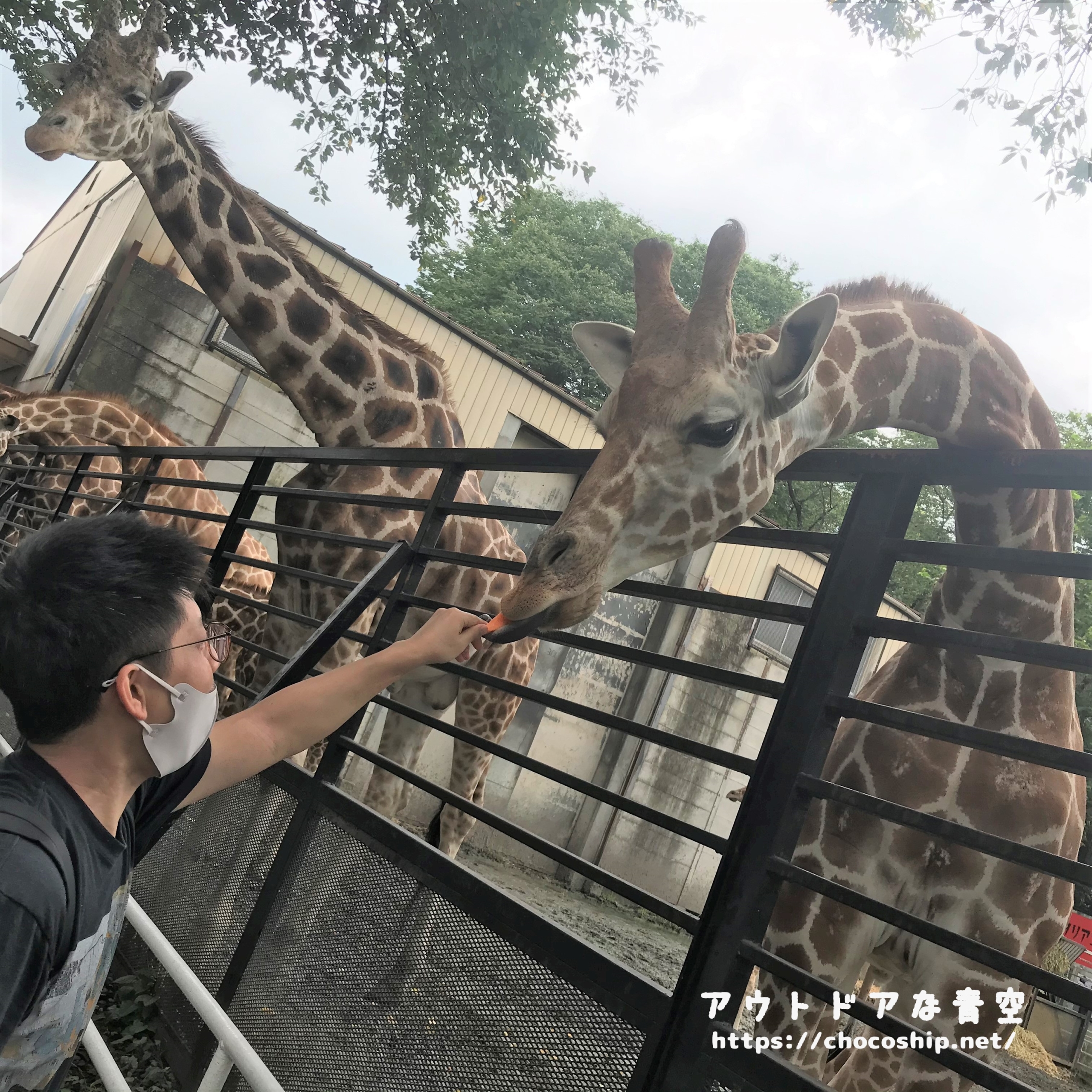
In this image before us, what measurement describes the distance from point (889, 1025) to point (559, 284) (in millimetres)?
24533

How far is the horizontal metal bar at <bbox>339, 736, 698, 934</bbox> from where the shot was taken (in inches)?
68.5

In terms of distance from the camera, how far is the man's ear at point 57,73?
4.77 meters

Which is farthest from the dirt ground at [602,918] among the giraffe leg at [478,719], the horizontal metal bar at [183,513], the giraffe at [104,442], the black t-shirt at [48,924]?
the black t-shirt at [48,924]

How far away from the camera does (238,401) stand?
32.1 feet

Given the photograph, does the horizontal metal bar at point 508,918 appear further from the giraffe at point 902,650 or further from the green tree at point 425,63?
the green tree at point 425,63

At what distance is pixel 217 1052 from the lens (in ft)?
6.15

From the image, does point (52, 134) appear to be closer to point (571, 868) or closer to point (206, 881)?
point (206, 881)

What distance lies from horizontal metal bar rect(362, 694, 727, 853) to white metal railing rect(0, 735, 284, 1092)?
73cm

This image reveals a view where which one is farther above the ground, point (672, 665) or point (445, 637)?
point (672, 665)

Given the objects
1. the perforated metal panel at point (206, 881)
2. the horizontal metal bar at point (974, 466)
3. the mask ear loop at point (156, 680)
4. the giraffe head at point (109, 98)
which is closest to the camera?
the mask ear loop at point (156, 680)

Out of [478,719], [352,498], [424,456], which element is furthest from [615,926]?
[424,456]

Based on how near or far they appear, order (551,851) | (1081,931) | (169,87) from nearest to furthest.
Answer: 1. (551,851)
2. (169,87)
3. (1081,931)

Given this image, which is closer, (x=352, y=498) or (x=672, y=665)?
(x=672, y=665)

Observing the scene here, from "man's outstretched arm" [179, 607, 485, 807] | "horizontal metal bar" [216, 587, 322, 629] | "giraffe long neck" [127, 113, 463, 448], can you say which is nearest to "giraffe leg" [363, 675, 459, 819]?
"horizontal metal bar" [216, 587, 322, 629]
